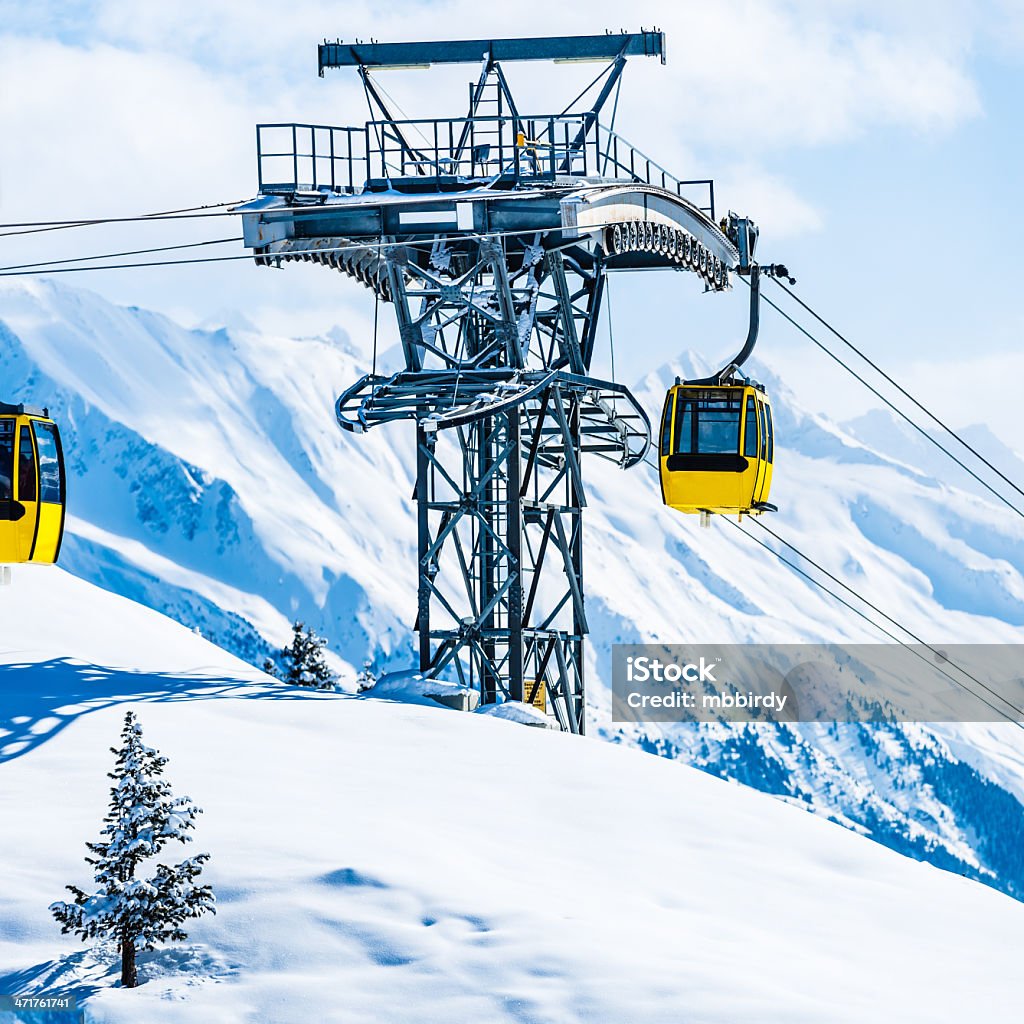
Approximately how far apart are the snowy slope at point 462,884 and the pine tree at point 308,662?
26571 millimetres

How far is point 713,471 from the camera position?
98.1ft

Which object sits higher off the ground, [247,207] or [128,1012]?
[247,207]

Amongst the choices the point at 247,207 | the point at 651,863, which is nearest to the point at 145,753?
the point at 651,863

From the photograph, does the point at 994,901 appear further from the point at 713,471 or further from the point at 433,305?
the point at 433,305

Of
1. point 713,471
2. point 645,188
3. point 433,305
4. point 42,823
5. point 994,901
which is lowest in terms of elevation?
point 994,901

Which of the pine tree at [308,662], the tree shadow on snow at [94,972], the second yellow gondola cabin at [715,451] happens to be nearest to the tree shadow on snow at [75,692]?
the second yellow gondola cabin at [715,451]

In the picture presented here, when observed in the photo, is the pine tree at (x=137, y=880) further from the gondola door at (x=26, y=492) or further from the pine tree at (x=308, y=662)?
the pine tree at (x=308, y=662)

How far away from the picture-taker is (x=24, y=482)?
27375 mm

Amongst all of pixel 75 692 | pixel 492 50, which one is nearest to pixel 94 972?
pixel 75 692

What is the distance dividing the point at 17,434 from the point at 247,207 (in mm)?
8523

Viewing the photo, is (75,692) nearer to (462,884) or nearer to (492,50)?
(462,884)

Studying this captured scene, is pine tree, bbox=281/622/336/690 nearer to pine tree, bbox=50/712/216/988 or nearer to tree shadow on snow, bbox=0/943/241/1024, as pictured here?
pine tree, bbox=50/712/216/988

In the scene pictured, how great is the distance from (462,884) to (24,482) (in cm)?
968

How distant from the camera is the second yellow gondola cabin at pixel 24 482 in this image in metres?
27.3
